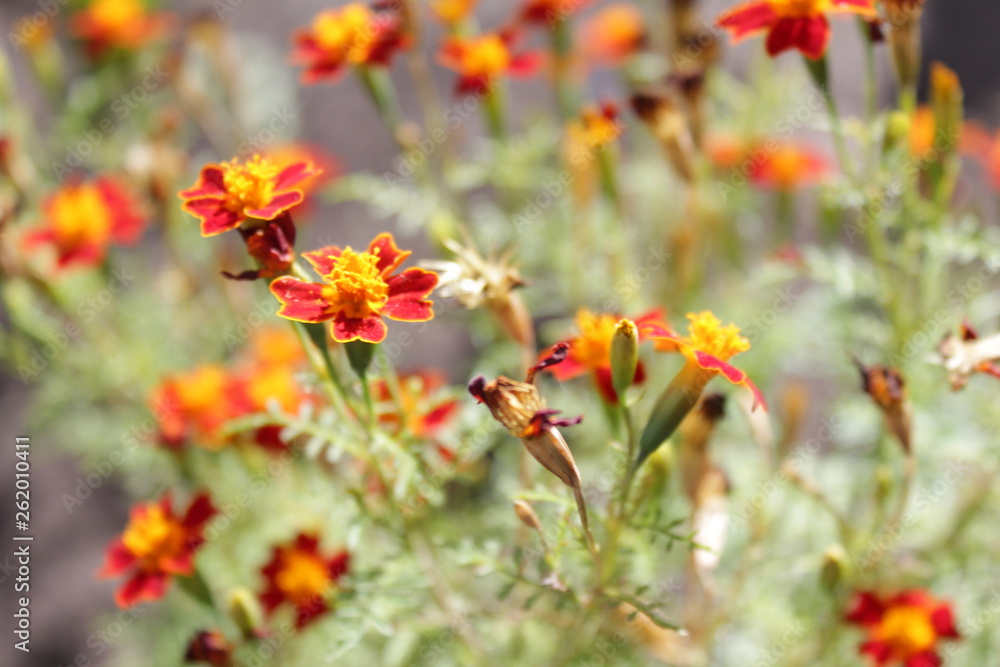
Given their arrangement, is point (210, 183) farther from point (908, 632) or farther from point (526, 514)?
point (908, 632)

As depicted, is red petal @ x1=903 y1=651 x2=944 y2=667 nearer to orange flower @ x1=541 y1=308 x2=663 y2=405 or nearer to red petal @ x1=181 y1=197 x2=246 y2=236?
orange flower @ x1=541 y1=308 x2=663 y2=405

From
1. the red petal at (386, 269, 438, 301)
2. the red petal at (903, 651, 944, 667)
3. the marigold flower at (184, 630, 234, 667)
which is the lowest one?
the red petal at (903, 651, 944, 667)

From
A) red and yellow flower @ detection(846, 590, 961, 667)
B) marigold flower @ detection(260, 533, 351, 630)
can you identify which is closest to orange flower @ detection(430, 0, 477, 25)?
marigold flower @ detection(260, 533, 351, 630)

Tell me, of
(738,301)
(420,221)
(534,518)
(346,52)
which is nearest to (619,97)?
(738,301)

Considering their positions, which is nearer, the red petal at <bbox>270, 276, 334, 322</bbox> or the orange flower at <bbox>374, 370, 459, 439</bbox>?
the red petal at <bbox>270, 276, 334, 322</bbox>

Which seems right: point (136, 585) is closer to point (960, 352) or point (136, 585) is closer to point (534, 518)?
point (534, 518)
